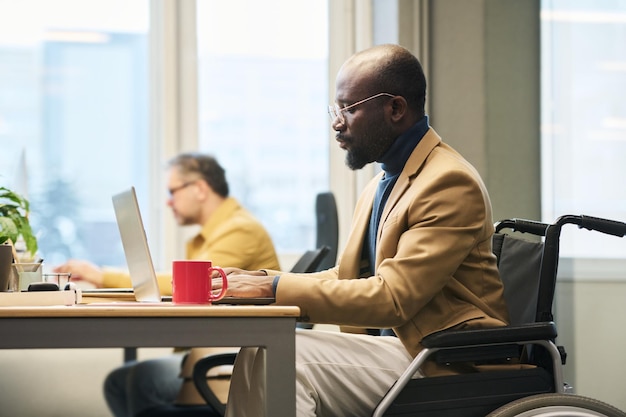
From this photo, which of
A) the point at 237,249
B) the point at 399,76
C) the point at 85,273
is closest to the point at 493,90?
the point at 237,249

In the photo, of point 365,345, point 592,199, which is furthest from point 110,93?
point 365,345

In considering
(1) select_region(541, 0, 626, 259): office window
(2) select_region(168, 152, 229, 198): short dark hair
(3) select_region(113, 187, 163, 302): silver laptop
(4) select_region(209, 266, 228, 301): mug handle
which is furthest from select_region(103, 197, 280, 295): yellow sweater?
(4) select_region(209, 266, 228, 301): mug handle

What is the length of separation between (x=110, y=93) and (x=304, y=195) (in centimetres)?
114

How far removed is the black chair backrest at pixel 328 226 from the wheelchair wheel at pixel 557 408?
134 cm

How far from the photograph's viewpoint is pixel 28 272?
1.91 metres

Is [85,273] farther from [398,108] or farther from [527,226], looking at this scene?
[527,226]

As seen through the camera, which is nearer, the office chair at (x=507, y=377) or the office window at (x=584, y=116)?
the office chair at (x=507, y=377)

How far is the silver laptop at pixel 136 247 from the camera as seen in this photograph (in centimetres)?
172

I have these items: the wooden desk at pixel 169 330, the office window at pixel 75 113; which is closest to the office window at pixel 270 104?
the office window at pixel 75 113

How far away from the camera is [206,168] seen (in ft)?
13.0

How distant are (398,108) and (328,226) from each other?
102 cm

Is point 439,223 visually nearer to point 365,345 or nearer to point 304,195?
point 365,345

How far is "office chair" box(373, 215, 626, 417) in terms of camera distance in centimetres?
167

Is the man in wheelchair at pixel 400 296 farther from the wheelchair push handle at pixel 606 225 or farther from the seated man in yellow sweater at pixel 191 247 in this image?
the seated man in yellow sweater at pixel 191 247
